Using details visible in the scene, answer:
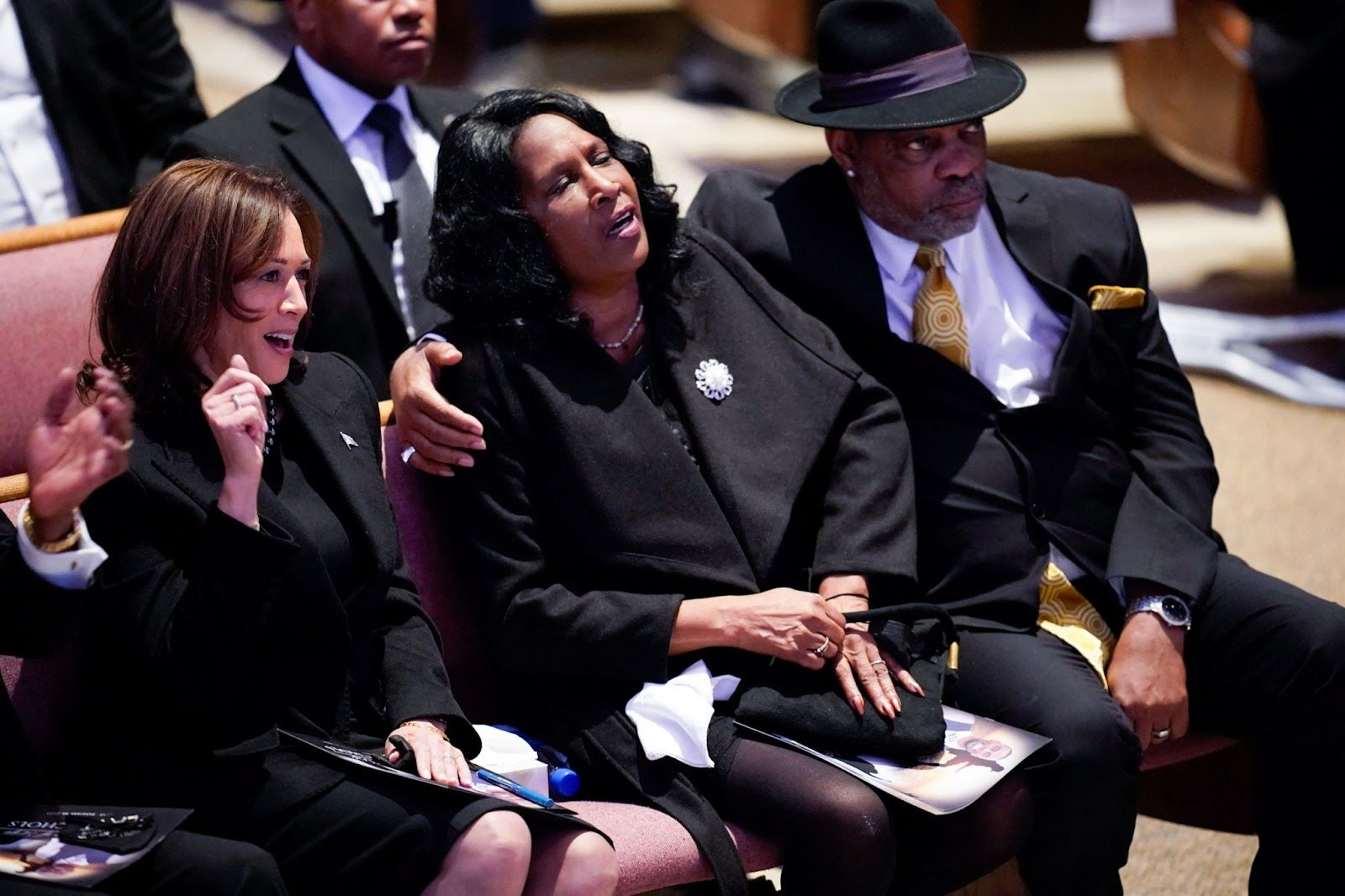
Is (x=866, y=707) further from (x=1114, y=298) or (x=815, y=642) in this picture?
(x=1114, y=298)

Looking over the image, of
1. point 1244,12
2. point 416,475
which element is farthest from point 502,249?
point 1244,12

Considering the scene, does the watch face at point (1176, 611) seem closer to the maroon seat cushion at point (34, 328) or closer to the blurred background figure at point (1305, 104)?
the maroon seat cushion at point (34, 328)

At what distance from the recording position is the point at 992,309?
10.5ft

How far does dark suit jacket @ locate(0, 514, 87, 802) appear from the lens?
7.16ft

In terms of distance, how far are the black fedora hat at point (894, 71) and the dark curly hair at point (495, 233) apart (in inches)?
18.8

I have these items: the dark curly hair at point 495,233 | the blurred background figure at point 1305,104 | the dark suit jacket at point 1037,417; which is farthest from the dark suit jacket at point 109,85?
the blurred background figure at point 1305,104

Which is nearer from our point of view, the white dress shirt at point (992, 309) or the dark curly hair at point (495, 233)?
the dark curly hair at point (495, 233)

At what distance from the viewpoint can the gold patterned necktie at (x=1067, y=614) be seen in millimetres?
3080

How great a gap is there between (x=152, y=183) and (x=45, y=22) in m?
1.48

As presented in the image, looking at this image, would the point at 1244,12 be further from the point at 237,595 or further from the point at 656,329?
the point at 237,595

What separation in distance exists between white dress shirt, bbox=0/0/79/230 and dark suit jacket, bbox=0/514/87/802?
5.64 feet

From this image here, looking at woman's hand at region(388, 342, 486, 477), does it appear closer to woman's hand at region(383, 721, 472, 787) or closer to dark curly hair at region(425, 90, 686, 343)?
dark curly hair at region(425, 90, 686, 343)

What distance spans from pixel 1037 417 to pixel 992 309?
0.22 meters

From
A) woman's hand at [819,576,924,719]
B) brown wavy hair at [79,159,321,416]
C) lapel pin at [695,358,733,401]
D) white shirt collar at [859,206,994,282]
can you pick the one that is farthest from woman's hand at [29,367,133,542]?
white shirt collar at [859,206,994,282]
